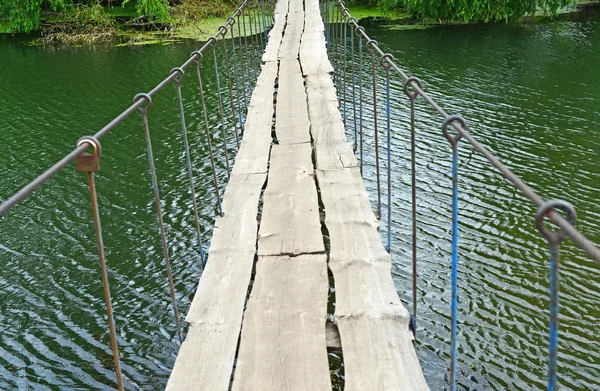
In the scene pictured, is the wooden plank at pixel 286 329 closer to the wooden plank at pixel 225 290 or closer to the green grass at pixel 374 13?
the wooden plank at pixel 225 290

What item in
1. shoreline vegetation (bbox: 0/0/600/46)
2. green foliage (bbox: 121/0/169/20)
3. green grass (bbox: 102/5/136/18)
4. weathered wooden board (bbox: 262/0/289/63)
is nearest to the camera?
weathered wooden board (bbox: 262/0/289/63)

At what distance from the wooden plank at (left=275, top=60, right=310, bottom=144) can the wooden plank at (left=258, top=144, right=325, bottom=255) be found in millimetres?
284

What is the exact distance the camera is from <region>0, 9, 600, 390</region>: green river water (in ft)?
10.4

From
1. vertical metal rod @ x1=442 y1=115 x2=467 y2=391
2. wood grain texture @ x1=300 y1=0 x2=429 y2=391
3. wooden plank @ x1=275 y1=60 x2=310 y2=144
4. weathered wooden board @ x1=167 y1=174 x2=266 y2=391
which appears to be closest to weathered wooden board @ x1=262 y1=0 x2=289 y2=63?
wooden plank @ x1=275 y1=60 x2=310 y2=144

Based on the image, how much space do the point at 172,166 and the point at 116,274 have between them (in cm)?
206

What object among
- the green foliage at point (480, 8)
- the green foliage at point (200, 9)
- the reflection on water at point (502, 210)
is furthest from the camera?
the green foliage at point (200, 9)

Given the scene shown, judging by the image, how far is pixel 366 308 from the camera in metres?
2.17

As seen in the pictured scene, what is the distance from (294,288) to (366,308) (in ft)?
1.03

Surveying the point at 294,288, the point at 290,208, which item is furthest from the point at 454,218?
the point at 290,208

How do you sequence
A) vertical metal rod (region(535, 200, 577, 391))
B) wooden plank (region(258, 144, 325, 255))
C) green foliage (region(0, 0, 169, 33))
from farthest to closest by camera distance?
1. green foliage (region(0, 0, 169, 33))
2. wooden plank (region(258, 144, 325, 255))
3. vertical metal rod (region(535, 200, 577, 391))

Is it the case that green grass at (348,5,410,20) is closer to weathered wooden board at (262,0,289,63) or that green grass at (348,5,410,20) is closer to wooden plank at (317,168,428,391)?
weathered wooden board at (262,0,289,63)

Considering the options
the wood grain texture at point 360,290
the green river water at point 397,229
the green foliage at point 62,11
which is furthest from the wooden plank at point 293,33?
the green foliage at point 62,11

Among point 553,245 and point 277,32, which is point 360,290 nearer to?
point 553,245

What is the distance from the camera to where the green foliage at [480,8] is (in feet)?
40.7
